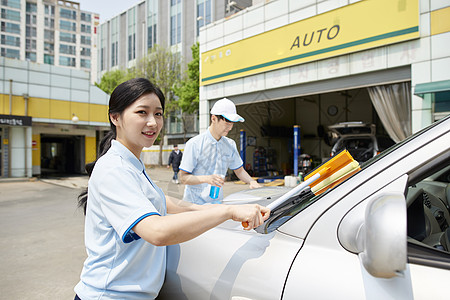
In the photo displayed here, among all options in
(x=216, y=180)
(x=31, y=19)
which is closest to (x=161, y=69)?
(x=216, y=180)

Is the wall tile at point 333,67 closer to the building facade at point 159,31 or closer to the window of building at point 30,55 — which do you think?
the building facade at point 159,31

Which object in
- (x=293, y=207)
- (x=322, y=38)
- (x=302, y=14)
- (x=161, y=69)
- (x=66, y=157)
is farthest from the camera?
(x=161, y=69)

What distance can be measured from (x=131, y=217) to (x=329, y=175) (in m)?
0.99

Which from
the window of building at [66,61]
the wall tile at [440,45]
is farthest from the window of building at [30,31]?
the wall tile at [440,45]

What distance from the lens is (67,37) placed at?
52.3 metres

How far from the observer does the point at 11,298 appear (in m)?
2.83

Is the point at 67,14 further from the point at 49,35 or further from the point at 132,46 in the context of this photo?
the point at 132,46

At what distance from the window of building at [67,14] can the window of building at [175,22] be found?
35.4 m

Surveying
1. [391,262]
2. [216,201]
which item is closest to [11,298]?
[216,201]

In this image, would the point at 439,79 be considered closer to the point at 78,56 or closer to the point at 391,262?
the point at 391,262

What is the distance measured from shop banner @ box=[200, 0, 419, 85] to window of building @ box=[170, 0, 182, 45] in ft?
57.7

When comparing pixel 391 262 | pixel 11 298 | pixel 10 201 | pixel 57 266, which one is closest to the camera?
pixel 391 262

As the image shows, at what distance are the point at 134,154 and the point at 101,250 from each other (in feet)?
1.37

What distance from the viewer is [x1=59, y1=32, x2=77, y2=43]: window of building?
51.7m
